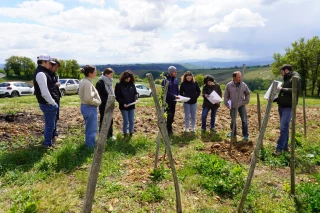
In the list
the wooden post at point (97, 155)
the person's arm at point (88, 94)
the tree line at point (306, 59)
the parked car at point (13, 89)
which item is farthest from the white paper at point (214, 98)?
the tree line at point (306, 59)

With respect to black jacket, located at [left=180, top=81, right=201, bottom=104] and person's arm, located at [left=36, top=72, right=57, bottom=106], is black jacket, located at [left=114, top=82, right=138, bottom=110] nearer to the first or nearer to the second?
black jacket, located at [left=180, top=81, right=201, bottom=104]

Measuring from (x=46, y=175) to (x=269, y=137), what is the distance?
695 centimetres

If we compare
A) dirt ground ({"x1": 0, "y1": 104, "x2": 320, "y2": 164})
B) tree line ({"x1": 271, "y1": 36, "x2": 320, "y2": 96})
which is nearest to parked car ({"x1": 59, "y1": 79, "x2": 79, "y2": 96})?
dirt ground ({"x1": 0, "y1": 104, "x2": 320, "y2": 164})

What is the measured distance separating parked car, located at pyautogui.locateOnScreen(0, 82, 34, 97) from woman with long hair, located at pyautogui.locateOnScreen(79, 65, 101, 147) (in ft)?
62.4

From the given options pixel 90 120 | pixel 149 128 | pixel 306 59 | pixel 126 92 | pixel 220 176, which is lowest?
pixel 220 176

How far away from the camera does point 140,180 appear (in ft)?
15.3

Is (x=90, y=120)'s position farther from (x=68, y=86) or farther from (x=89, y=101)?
(x=68, y=86)

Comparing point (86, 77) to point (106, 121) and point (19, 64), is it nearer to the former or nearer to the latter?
point (106, 121)

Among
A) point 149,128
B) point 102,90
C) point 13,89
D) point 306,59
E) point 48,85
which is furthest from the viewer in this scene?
point 306,59

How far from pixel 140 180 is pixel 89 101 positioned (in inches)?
91.1

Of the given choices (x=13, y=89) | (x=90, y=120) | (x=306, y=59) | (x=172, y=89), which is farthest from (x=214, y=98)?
(x=306, y=59)

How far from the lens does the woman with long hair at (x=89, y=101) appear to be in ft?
18.3

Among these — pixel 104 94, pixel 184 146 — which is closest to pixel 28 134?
pixel 104 94

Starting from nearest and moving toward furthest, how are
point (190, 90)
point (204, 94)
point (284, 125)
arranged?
point (284, 125), point (190, 90), point (204, 94)
